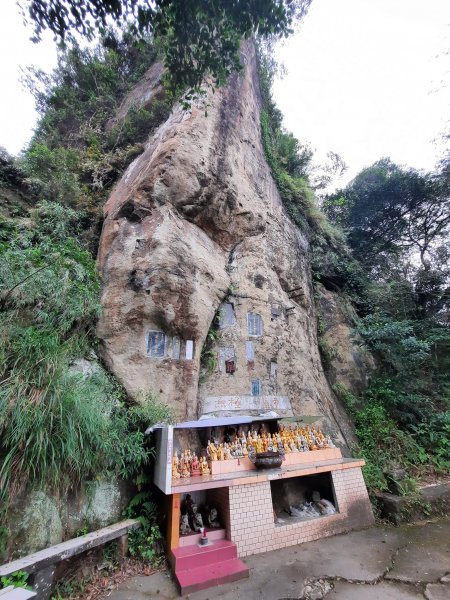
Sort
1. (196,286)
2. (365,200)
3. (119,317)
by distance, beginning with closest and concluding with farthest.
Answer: (119,317), (196,286), (365,200)

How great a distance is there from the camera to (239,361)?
8.02 meters

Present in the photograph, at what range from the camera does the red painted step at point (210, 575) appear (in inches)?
150

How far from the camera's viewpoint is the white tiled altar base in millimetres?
4723

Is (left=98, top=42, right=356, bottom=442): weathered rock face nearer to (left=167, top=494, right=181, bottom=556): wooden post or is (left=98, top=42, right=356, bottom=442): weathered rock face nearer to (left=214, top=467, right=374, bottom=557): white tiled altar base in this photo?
(left=167, top=494, right=181, bottom=556): wooden post

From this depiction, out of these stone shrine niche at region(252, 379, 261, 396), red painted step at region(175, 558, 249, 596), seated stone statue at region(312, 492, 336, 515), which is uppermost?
stone shrine niche at region(252, 379, 261, 396)

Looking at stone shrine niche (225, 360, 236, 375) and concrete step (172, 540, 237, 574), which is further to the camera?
stone shrine niche (225, 360, 236, 375)

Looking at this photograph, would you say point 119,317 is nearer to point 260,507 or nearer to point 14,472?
point 14,472

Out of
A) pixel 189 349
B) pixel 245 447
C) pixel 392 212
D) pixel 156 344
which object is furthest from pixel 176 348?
pixel 392 212

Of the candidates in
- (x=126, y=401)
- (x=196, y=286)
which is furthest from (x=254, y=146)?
(x=126, y=401)

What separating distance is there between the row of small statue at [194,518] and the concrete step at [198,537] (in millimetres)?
125

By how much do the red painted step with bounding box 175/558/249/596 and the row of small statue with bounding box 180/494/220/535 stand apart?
27.6 inches

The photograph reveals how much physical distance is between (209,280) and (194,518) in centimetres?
520

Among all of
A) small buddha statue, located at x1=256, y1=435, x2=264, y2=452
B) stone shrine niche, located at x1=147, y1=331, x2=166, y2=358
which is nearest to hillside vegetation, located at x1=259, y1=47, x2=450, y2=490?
small buddha statue, located at x1=256, y1=435, x2=264, y2=452

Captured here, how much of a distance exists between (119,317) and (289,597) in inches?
210
